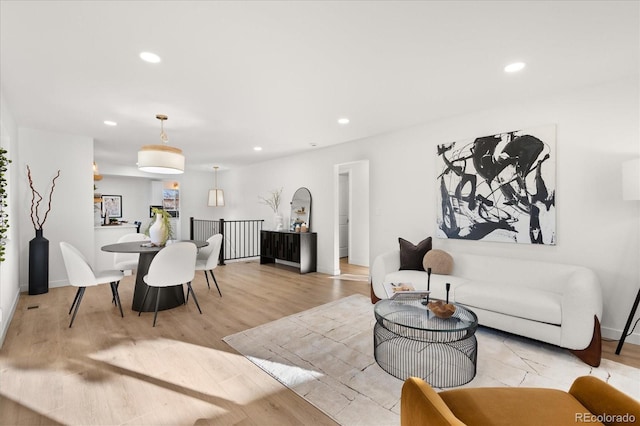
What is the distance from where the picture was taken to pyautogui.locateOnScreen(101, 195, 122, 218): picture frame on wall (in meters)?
8.98

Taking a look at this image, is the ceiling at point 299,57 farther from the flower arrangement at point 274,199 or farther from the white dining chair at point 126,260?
the flower arrangement at point 274,199

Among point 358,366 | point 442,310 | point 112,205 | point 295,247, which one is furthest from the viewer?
point 112,205

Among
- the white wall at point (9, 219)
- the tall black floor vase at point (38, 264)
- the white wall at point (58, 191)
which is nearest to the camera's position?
the white wall at point (9, 219)

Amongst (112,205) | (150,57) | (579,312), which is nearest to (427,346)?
(579,312)

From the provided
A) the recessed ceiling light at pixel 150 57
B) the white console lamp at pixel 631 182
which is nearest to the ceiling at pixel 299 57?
the recessed ceiling light at pixel 150 57

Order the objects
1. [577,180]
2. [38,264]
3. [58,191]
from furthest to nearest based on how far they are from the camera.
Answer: [58,191]
[38,264]
[577,180]

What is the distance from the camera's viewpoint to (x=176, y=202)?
9.30 meters

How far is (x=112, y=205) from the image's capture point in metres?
9.10

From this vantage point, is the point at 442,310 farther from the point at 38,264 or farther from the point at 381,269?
the point at 38,264

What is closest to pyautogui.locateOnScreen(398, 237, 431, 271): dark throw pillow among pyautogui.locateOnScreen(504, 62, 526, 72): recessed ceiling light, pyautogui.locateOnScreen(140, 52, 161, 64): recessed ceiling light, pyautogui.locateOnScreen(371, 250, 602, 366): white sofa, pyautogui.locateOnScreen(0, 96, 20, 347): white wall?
pyautogui.locateOnScreen(371, 250, 602, 366): white sofa

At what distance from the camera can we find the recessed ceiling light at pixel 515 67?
2539 mm

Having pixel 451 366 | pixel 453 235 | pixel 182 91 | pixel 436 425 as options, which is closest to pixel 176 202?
pixel 182 91

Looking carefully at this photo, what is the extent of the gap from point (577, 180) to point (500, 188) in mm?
685

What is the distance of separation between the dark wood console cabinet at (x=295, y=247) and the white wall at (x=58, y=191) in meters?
3.18
